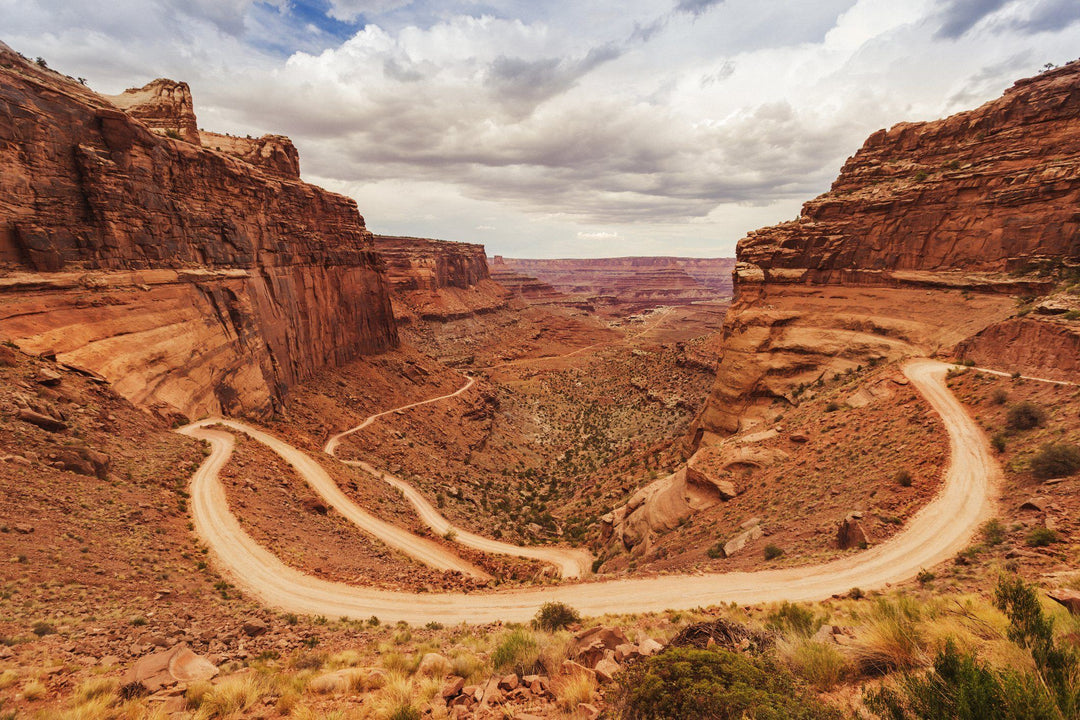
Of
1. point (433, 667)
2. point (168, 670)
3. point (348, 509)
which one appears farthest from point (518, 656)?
point (348, 509)

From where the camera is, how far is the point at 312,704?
749 centimetres

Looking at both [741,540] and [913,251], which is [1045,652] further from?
[913,251]

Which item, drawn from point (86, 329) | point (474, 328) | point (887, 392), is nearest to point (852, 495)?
point (887, 392)

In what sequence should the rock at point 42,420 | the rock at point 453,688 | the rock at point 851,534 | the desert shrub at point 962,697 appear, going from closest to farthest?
the desert shrub at point 962,697
the rock at point 453,688
the rock at point 851,534
the rock at point 42,420

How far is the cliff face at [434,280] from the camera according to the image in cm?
10038

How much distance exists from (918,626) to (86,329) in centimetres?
3315

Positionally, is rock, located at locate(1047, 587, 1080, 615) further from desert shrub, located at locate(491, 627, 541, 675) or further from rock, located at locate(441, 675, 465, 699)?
rock, located at locate(441, 675, 465, 699)

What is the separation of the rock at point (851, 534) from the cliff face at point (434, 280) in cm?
8599

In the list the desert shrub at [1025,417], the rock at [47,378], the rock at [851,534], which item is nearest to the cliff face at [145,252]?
the rock at [47,378]

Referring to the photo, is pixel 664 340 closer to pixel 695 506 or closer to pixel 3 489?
pixel 695 506

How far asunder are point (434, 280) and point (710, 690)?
11083 cm

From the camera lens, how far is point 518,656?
8633mm

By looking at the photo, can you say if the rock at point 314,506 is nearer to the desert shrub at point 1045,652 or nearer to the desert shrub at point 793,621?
the desert shrub at point 793,621

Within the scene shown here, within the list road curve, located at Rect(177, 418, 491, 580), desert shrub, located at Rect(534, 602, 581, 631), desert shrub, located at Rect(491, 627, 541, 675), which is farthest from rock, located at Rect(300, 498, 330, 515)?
desert shrub, located at Rect(491, 627, 541, 675)
